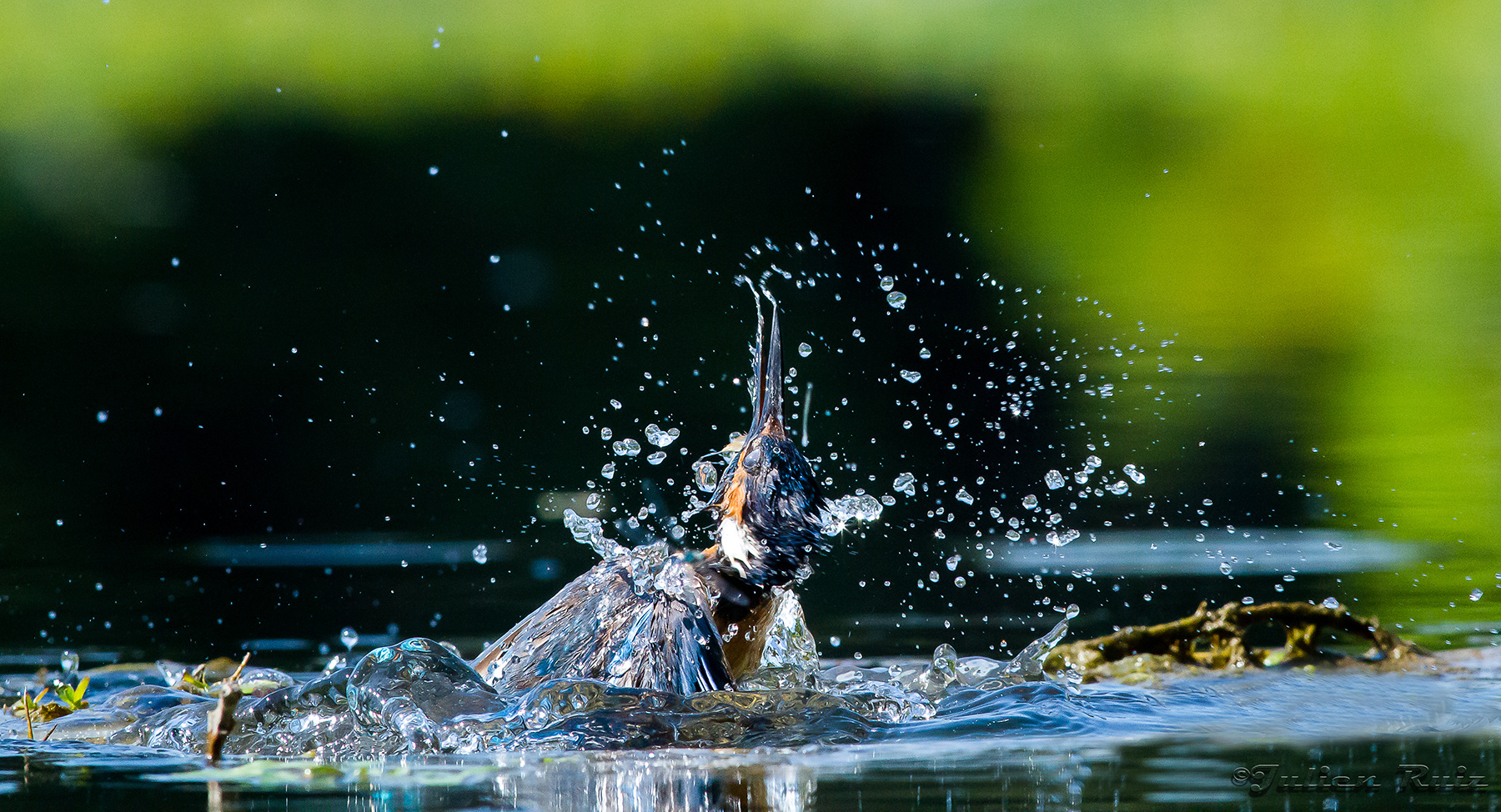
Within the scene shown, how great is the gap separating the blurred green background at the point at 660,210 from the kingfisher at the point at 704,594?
138 inches

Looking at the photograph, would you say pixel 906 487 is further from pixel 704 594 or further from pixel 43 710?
pixel 43 710

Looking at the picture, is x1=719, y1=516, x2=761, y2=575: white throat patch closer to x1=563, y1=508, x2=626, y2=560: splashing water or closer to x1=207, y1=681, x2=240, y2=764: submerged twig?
x1=563, y1=508, x2=626, y2=560: splashing water

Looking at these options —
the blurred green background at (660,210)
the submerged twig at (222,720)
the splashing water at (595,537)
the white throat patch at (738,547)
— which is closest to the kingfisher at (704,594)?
the white throat patch at (738,547)

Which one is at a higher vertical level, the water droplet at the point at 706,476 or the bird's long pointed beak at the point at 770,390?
the bird's long pointed beak at the point at 770,390

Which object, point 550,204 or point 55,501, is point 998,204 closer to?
point 550,204

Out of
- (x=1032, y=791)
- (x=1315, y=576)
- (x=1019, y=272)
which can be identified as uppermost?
(x=1019, y=272)

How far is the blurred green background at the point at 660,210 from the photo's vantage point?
8922 millimetres

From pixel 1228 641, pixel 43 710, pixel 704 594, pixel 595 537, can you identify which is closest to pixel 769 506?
pixel 704 594

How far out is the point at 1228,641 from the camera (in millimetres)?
4617

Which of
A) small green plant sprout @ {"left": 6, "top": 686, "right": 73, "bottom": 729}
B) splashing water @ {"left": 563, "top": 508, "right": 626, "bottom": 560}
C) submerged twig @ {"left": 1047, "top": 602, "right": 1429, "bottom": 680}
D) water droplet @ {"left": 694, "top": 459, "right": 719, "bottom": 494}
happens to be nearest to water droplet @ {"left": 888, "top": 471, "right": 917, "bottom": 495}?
splashing water @ {"left": 563, "top": 508, "right": 626, "bottom": 560}

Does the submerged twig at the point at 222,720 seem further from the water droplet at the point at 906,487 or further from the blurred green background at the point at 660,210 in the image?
the water droplet at the point at 906,487

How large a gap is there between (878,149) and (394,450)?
687 cm

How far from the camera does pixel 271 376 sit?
10.0 meters

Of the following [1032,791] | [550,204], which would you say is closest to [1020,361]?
[550,204]
